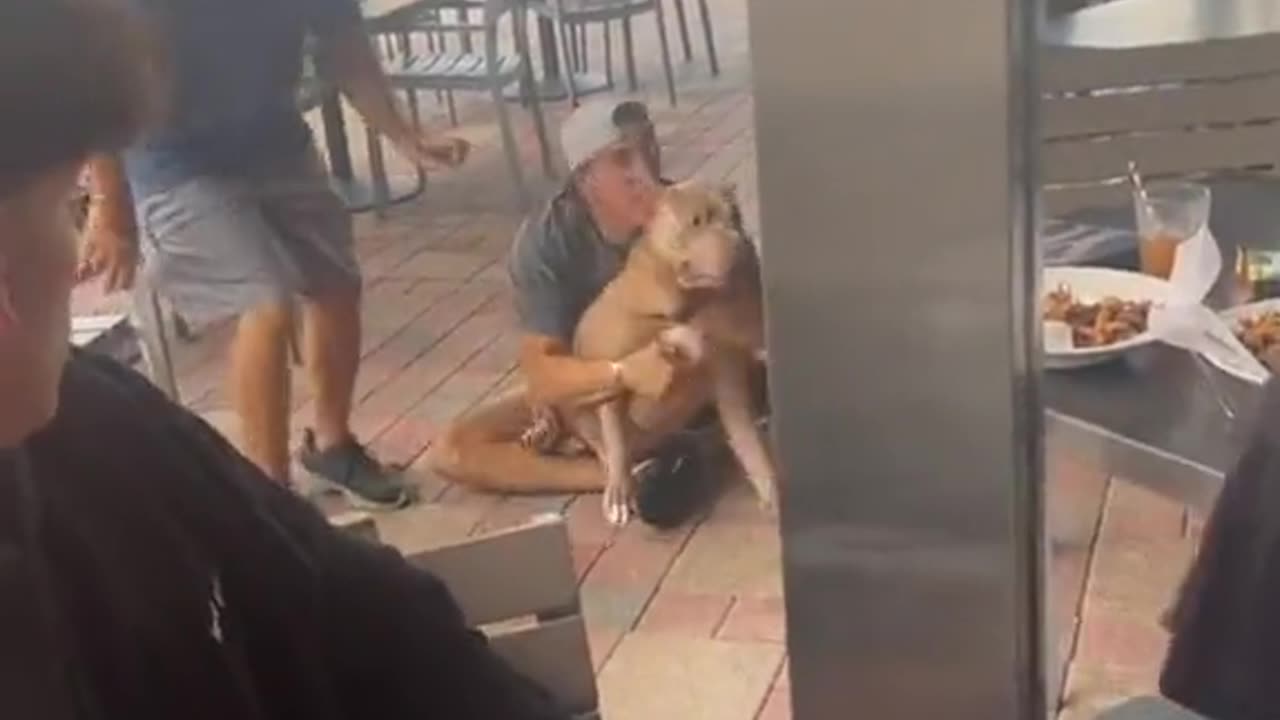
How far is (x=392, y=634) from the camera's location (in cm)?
71

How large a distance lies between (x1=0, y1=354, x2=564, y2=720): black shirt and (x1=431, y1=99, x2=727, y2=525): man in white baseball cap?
1312 millimetres

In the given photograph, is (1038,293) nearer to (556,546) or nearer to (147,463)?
(147,463)

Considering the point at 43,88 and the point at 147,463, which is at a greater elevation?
the point at 43,88

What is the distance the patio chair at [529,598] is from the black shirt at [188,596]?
120 mm

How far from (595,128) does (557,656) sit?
4.61ft

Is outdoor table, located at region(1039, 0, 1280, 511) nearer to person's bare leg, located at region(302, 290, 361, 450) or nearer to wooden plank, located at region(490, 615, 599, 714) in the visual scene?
wooden plank, located at region(490, 615, 599, 714)

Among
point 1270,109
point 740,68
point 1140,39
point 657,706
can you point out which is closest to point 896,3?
point 740,68

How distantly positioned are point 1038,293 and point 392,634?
375 mm

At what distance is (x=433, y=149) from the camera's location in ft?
8.16

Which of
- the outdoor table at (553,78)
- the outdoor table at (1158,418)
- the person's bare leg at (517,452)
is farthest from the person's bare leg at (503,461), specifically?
the outdoor table at (1158,418)

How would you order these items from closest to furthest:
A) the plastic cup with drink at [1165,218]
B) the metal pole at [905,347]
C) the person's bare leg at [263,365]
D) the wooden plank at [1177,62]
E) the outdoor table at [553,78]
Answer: the metal pole at [905,347]
the wooden plank at [1177,62]
the plastic cup with drink at [1165,218]
the person's bare leg at [263,365]
the outdoor table at [553,78]

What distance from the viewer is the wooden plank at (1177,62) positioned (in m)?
0.67

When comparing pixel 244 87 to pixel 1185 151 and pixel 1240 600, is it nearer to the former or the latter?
pixel 1185 151

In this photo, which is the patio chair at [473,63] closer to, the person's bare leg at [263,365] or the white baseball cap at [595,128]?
the white baseball cap at [595,128]
